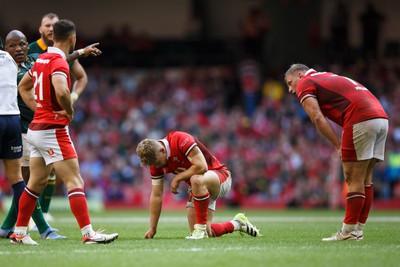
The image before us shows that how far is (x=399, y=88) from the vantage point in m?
25.8

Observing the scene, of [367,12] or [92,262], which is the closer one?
[92,262]

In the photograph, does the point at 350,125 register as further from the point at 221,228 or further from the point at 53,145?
the point at 53,145

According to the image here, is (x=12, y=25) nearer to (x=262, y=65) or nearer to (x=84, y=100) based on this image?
(x=84, y=100)

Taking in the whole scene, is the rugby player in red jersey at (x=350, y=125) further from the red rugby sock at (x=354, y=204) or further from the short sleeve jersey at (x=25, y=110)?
the short sleeve jersey at (x=25, y=110)

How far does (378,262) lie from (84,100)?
21034 mm

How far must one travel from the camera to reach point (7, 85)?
34.3ft

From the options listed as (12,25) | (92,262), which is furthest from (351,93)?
(12,25)

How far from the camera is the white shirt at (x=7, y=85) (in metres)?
10.5

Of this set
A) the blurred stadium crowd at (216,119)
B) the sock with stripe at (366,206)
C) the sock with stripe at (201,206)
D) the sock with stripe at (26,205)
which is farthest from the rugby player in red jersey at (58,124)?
the blurred stadium crowd at (216,119)

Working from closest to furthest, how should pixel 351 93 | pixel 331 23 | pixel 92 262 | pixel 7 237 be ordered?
1. pixel 92 262
2. pixel 351 93
3. pixel 7 237
4. pixel 331 23

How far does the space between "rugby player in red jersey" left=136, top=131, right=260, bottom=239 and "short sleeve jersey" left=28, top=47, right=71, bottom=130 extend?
3.61 feet

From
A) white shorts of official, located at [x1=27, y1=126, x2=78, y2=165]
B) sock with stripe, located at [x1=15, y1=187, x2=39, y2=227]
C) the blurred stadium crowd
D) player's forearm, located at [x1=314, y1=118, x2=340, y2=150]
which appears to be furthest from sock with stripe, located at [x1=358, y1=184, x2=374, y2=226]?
the blurred stadium crowd

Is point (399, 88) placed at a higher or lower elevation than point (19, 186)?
higher

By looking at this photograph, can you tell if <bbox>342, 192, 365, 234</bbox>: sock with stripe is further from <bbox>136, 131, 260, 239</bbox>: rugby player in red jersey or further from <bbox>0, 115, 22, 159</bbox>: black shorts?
<bbox>0, 115, 22, 159</bbox>: black shorts
